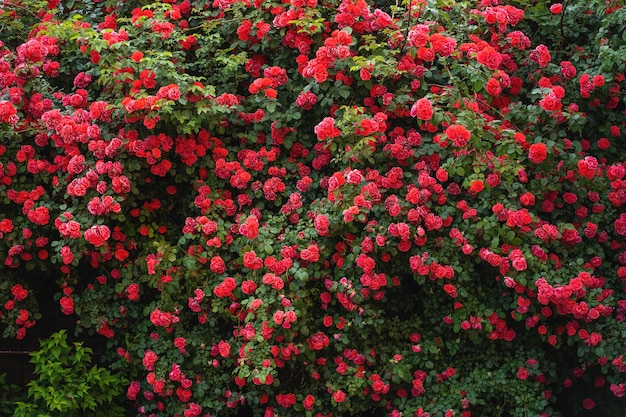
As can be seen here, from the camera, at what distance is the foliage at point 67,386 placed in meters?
3.74

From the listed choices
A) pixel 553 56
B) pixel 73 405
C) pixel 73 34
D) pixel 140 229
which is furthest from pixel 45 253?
pixel 553 56

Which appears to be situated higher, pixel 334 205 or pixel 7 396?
pixel 334 205

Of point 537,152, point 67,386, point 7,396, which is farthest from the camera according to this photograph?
point 7,396

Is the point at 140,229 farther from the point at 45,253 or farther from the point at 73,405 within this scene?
the point at 73,405

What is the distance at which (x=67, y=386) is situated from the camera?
3785mm

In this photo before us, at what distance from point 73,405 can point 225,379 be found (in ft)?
2.42

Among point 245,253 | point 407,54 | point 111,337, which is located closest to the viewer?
point 245,253

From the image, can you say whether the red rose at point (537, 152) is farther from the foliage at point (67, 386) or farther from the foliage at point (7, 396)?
the foliage at point (7, 396)

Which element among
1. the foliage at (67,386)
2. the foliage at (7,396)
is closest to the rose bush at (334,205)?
the foliage at (67,386)

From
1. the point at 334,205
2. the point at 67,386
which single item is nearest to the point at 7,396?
the point at 67,386

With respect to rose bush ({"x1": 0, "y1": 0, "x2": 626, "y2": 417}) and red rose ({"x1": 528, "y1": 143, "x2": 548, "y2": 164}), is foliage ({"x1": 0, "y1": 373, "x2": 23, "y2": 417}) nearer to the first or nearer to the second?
rose bush ({"x1": 0, "y1": 0, "x2": 626, "y2": 417})

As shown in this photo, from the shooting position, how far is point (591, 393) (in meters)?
3.89

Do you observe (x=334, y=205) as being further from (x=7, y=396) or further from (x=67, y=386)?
(x=7, y=396)

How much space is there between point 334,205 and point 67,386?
63.0 inches
